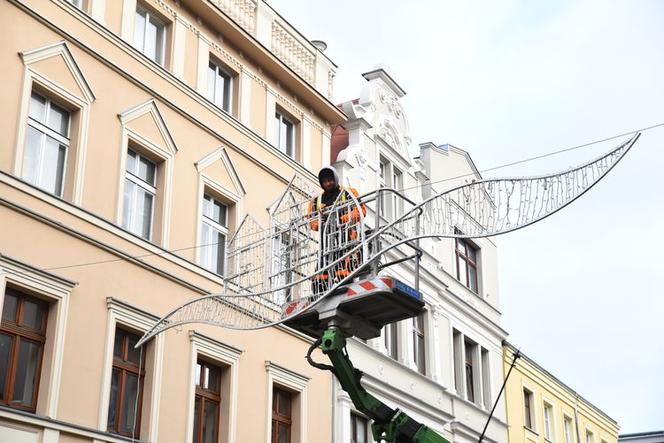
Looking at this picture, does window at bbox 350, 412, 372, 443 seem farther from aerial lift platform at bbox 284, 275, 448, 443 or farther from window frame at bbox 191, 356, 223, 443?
aerial lift platform at bbox 284, 275, 448, 443

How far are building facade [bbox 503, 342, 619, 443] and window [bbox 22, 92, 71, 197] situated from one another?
19.9 metres

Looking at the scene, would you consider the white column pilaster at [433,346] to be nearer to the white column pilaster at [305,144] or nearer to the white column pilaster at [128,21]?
the white column pilaster at [305,144]

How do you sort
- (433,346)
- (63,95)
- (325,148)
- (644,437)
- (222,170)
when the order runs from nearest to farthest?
(63,95) → (222,170) → (325,148) → (433,346) → (644,437)

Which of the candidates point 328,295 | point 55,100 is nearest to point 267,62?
point 55,100

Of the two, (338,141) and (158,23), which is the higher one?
(338,141)

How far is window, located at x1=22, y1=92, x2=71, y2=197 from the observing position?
17.9m

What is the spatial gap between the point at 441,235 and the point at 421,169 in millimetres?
19293

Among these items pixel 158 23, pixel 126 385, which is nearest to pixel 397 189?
pixel 158 23

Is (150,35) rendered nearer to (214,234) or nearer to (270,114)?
(270,114)

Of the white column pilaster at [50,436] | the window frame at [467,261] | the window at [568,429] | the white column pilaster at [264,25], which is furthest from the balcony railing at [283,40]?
the window at [568,429]

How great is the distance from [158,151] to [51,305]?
4364 millimetres

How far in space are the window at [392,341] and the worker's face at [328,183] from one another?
13.7m

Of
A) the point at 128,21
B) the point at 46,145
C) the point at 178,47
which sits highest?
the point at 178,47

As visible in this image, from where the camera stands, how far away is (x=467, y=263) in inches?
1361
